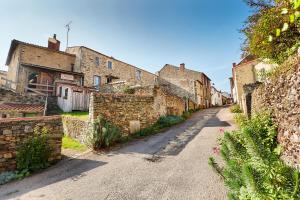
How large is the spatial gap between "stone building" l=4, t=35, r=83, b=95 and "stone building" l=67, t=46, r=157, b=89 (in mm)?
1147

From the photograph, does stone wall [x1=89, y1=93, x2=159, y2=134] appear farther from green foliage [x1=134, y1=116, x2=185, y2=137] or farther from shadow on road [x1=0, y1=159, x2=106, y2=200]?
shadow on road [x1=0, y1=159, x2=106, y2=200]

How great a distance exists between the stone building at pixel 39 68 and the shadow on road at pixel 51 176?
14933mm

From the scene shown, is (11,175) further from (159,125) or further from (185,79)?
(185,79)

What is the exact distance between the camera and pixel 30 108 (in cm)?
1434

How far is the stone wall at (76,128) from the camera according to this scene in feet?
34.6

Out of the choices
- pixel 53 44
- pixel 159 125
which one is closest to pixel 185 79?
pixel 159 125

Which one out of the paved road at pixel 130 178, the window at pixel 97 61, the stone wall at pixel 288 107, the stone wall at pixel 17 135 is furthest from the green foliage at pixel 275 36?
the window at pixel 97 61

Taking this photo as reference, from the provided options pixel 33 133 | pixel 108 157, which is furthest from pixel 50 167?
pixel 108 157

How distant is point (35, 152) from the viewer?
24.8 ft

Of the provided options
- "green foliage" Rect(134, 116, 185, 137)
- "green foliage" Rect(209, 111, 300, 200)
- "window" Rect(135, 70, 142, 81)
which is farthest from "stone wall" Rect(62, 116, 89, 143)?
"window" Rect(135, 70, 142, 81)

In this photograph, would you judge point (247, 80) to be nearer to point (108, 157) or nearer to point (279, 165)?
point (108, 157)

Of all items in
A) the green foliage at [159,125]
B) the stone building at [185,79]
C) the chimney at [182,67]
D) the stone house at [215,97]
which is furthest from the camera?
the stone house at [215,97]

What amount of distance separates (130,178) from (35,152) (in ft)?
13.7

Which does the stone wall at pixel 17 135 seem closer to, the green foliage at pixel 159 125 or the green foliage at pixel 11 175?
the green foliage at pixel 11 175
